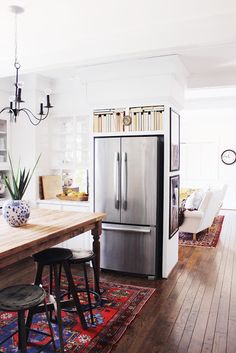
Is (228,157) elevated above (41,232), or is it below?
above

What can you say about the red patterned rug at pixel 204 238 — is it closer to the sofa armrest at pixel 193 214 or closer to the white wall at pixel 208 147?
the sofa armrest at pixel 193 214

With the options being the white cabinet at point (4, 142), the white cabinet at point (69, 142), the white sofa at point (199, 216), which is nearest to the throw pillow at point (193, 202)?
the white sofa at point (199, 216)

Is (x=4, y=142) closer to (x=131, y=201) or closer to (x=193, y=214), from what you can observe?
(x=131, y=201)

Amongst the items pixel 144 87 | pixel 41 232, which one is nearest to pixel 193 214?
pixel 144 87

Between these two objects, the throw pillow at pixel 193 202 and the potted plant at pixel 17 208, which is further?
the throw pillow at pixel 193 202

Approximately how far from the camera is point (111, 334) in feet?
9.29

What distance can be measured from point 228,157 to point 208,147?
677mm

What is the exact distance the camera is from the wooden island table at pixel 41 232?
2.27 meters

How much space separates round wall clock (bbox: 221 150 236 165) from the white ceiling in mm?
6213

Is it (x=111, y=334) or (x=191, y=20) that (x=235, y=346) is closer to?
(x=111, y=334)

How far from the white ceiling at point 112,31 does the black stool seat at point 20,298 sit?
2306 mm

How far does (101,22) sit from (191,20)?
2.85ft

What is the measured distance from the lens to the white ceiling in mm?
2932

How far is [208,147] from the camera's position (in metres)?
10.4
